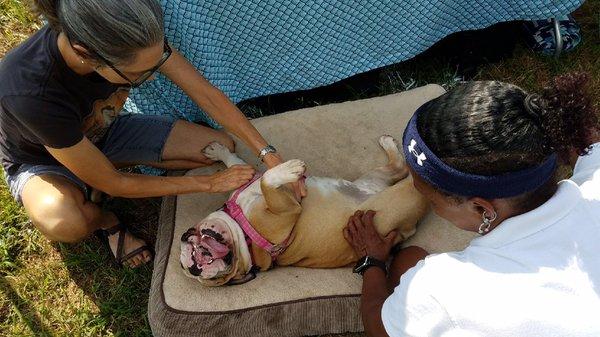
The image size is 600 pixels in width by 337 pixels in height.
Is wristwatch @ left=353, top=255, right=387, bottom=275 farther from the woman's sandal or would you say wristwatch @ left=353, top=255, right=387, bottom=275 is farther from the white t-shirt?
the woman's sandal

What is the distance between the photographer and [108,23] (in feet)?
6.12

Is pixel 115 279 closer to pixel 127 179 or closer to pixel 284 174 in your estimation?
pixel 127 179

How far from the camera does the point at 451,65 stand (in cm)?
399

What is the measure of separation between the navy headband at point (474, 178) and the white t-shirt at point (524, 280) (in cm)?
8

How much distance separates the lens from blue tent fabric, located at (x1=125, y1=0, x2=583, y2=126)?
306 cm

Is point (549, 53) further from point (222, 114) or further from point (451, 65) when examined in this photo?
point (222, 114)

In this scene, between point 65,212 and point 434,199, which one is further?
point 65,212

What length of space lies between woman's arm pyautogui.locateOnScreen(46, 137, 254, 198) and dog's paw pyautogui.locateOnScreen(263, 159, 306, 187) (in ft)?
0.78

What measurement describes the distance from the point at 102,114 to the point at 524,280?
79.5 inches

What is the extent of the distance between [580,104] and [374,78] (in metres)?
2.32

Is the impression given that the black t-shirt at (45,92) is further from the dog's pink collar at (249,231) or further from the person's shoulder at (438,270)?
the person's shoulder at (438,270)

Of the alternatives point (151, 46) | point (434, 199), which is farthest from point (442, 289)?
point (151, 46)

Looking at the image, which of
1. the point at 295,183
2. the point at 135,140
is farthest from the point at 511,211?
the point at 135,140

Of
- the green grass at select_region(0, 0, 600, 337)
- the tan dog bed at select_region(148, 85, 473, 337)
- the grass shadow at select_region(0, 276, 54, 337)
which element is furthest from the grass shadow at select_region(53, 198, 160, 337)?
the tan dog bed at select_region(148, 85, 473, 337)
